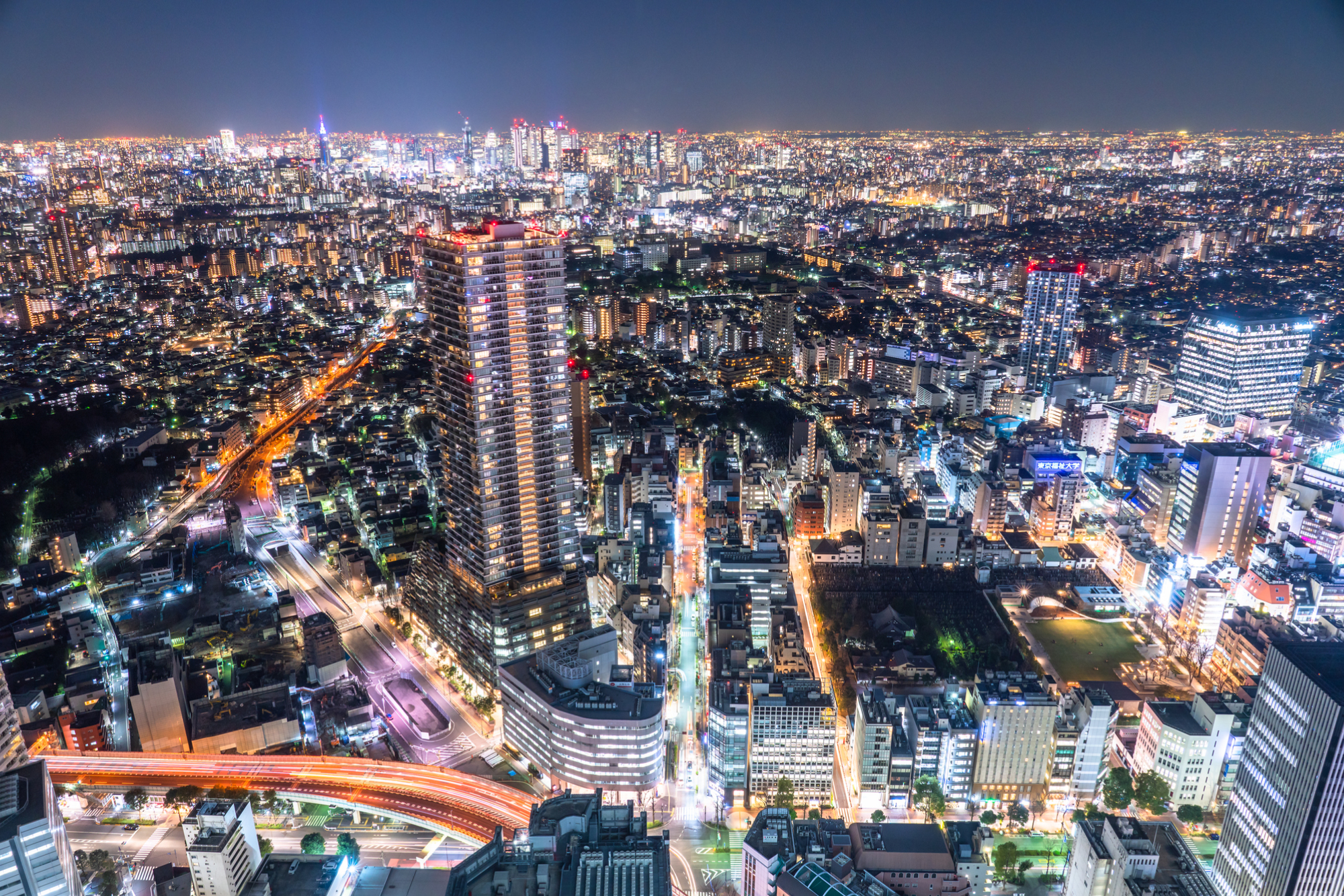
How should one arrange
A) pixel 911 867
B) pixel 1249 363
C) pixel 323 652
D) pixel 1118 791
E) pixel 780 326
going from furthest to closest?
pixel 780 326, pixel 1249 363, pixel 323 652, pixel 1118 791, pixel 911 867

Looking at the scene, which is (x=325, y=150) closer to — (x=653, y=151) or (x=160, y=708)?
(x=653, y=151)

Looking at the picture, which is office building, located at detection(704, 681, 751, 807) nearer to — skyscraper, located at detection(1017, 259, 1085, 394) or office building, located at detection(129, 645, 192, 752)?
office building, located at detection(129, 645, 192, 752)

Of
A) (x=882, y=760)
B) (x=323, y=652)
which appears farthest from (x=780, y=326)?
(x=882, y=760)

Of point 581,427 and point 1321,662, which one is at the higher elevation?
point 1321,662

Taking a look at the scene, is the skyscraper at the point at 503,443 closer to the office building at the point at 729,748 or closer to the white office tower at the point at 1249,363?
the office building at the point at 729,748

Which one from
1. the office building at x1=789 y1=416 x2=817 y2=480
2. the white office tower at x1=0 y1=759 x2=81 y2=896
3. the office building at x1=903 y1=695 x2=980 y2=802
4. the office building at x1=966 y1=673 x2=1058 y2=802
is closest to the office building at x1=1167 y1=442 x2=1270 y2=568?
the office building at x1=789 y1=416 x2=817 y2=480

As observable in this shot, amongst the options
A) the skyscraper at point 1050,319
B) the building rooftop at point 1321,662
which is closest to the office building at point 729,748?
the building rooftop at point 1321,662

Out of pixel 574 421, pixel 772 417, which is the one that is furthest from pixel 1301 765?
pixel 772 417
